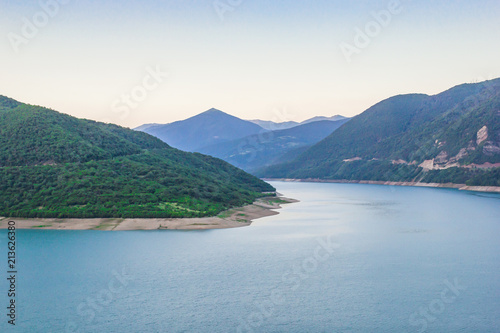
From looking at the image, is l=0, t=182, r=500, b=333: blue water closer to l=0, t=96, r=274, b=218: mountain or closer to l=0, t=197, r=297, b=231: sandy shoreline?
l=0, t=197, r=297, b=231: sandy shoreline

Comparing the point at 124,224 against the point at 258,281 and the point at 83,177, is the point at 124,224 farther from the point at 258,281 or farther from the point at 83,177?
the point at 258,281

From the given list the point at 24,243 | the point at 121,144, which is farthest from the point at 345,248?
the point at 121,144

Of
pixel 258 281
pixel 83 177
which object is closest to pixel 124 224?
pixel 83 177

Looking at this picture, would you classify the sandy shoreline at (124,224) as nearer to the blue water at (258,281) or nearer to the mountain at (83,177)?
the mountain at (83,177)

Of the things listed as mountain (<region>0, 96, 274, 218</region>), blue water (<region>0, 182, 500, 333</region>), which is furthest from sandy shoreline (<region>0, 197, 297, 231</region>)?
blue water (<region>0, 182, 500, 333</region>)

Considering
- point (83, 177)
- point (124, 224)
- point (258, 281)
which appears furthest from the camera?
point (83, 177)

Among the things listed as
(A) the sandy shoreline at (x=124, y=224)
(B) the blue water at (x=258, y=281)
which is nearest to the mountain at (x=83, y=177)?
(A) the sandy shoreline at (x=124, y=224)

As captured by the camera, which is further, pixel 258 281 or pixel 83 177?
pixel 83 177
